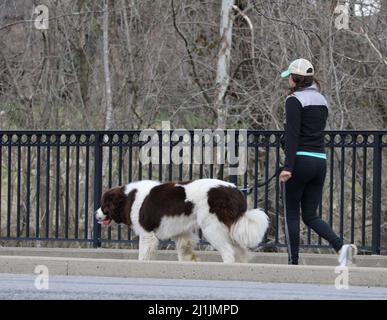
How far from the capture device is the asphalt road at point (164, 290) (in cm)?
937

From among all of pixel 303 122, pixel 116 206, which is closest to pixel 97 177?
pixel 116 206

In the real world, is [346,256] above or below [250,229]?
below

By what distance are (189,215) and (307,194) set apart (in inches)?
62.3

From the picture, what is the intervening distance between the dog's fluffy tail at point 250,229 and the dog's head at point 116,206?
1.40 metres

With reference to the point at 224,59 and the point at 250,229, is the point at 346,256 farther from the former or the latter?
the point at 224,59

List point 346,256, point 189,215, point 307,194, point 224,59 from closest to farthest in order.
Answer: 1. point 346,256
2. point 307,194
3. point 189,215
4. point 224,59

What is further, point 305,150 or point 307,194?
point 307,194

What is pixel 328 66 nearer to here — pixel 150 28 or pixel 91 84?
pixel 150 28

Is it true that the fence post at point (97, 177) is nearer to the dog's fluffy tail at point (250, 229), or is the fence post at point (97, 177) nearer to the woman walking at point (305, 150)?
the dog's fluffy tail at point (250, 229)

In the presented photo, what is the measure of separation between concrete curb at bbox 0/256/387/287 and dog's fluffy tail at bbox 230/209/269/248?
1.05 m

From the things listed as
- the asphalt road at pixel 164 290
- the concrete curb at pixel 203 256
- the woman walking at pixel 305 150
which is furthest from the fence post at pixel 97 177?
the woman walking at pixel 305 150

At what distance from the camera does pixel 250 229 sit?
37.9 feet

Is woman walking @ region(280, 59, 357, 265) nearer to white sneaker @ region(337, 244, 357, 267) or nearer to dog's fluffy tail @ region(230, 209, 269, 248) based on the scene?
white sneaker @ region(337, 244, 357, 267)

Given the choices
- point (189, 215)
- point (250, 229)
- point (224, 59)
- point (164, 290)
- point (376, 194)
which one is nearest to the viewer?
point (164, 290)
